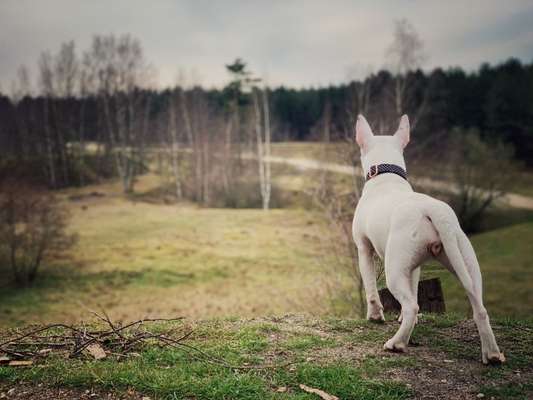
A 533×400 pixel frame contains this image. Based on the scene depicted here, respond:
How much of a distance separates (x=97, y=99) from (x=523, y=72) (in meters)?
60.4

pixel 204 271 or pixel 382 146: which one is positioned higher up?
pixel 382 146

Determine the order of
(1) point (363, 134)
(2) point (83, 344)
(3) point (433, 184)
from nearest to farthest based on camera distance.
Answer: (2) point (83, 344)
(1) point (363, 134)
(3) point (433, 184)

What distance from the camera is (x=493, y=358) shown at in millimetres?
4418

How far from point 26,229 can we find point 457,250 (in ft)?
84.1

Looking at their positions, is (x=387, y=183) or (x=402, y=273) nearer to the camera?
(x=402, y=273)

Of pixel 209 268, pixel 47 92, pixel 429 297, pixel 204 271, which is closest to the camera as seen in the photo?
pixel 429 297

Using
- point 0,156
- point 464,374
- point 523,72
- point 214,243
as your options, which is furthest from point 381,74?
point 0,156

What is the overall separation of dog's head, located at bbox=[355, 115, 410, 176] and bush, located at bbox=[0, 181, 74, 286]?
23438mm

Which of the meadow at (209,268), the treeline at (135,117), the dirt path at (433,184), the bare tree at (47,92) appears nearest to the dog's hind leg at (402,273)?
the meadow at (209,268)

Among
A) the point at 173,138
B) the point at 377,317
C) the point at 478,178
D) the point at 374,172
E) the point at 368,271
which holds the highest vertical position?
the point at 173,138

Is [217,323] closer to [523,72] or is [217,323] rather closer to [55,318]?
[55,318]

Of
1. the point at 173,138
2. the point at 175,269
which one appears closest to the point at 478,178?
the point at 175,269

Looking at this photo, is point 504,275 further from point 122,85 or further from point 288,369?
point 122,85

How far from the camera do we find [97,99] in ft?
202
